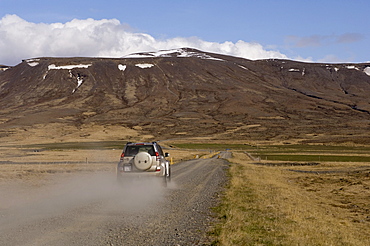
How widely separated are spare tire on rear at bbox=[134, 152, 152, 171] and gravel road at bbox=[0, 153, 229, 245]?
2.56 ft

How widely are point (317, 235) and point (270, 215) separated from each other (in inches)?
134

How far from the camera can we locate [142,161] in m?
20.5

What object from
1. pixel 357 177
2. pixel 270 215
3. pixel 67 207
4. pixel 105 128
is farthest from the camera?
pixel 105 128

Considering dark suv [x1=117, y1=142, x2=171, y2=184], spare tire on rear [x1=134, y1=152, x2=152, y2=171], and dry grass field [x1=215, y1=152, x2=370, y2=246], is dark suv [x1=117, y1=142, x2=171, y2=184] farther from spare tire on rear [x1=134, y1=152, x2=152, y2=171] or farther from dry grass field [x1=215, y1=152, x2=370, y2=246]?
dry grass field [x1=215, y1=152, x2=370, y2=246]

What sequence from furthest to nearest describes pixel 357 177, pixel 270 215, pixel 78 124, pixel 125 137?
pixel 78 124 < pixel 125 137 < pixel 357 177 < pixel 270 215

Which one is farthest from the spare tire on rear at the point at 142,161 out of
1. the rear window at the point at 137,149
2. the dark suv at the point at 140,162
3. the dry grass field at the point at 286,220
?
the dry grass field at the point at 286,220

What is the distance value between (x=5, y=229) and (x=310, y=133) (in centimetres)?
16315

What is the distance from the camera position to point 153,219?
1380 centimetres

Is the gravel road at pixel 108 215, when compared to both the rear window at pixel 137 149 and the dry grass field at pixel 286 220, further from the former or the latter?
the rear window at pixel 137 149

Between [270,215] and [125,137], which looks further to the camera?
[125,137]

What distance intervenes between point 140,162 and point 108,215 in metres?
6.23

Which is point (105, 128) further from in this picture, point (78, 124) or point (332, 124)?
point (332, 124)

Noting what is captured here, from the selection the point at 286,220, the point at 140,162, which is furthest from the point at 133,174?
the point at 286,220

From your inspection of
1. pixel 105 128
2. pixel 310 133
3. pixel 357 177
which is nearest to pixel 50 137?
pixel 105 128
